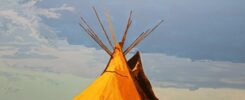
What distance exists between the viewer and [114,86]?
14.5ft

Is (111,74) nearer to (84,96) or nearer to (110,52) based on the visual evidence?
(84,96)

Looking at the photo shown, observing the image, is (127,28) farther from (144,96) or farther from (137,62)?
(144,96)

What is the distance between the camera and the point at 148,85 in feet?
16.4

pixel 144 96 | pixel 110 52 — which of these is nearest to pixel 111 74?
pixel 144 96

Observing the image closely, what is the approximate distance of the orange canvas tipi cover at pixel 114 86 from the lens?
436 centimetres

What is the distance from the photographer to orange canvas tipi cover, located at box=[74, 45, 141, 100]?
4.36 meters

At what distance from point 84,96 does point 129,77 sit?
0.43 meters

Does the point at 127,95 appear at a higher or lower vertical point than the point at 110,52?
lower

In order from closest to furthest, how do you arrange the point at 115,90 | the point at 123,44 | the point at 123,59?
the point at 115,90
the point at 123,59
the point at 123,44

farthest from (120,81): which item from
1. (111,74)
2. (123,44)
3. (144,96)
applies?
(123,44)

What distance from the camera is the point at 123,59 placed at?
15.7ft

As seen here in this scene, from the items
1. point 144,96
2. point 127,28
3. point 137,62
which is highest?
point 127,28

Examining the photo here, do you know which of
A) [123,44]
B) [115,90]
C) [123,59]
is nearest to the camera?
[115,90]

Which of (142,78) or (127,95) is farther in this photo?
(142,78)
